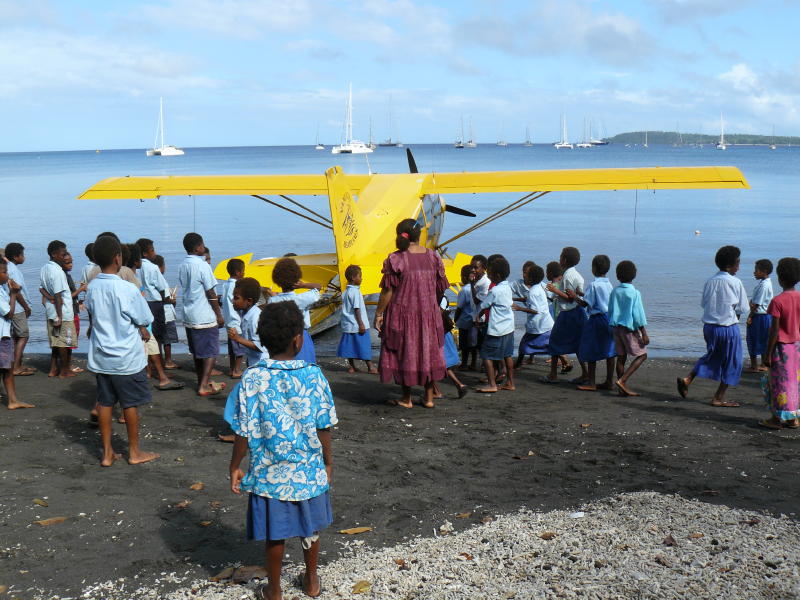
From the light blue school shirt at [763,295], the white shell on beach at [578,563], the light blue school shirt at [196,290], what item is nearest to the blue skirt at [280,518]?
the white shell on beach at [578,563]

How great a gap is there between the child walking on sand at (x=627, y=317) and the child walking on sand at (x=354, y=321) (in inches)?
111

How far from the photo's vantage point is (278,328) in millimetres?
3631

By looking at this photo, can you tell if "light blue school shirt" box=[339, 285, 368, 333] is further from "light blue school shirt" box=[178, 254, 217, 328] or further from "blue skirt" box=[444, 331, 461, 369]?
"light blue school shirt" box=[178, 254, 217, 328]

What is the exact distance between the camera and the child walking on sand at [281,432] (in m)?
3.61

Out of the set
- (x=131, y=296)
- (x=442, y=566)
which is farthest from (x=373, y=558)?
(x=131, y=296)

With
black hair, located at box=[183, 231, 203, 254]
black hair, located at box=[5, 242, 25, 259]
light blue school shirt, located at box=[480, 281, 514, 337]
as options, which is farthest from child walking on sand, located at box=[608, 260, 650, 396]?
black hair, located at box=[5, 242, 25, 259]

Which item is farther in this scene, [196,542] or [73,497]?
[73,497]

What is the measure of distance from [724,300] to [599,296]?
51.9 inches

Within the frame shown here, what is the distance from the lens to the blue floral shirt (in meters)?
3.61

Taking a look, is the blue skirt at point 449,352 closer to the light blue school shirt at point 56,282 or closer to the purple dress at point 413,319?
the purple dress at point 413,319

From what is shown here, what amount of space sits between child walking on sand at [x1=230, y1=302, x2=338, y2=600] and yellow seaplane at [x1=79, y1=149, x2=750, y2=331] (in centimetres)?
628

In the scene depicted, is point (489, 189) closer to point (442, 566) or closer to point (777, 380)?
point (777, 380)

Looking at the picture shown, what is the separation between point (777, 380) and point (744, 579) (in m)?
3.41

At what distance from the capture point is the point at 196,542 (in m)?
4.56
